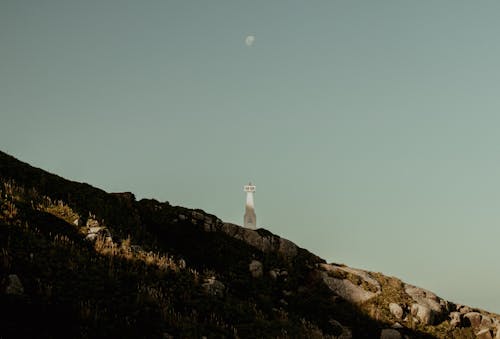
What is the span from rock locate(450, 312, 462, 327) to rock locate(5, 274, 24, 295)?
67.0 ft

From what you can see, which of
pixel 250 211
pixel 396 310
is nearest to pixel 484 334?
pixel 396 310

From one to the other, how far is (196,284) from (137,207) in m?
10.2

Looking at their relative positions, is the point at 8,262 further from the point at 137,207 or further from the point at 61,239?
the point at 137,207

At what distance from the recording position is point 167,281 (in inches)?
625

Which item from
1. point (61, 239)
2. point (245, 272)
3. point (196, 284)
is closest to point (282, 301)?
point (245, 272)

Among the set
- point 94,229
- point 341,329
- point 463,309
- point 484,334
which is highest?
point 463,309

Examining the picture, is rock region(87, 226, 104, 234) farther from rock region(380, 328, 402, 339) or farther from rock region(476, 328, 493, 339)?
rock region(476, 328, 493, 339)

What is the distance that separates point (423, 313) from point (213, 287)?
11.7m

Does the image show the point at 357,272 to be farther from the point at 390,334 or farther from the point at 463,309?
the point at 390,334

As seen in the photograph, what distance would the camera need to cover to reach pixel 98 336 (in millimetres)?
10789

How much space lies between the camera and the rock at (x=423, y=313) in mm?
21516

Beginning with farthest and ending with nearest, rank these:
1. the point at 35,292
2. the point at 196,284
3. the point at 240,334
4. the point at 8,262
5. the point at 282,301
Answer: the point at 282,301
the point at 196,284
the point at 240,334
the point at 8,262
the point at 35,292

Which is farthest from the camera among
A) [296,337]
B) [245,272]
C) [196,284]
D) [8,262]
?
[245,272]

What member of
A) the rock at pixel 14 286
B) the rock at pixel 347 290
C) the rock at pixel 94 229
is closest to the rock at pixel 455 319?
the rock at pixel 347 290
